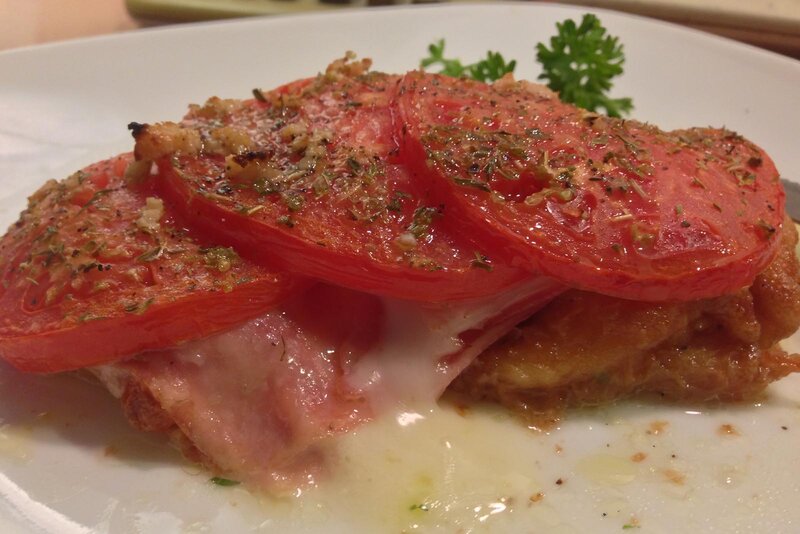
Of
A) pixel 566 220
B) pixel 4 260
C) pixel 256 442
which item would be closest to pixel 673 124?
pixel 566 220

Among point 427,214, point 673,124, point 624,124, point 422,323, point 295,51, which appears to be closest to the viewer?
point 427,214

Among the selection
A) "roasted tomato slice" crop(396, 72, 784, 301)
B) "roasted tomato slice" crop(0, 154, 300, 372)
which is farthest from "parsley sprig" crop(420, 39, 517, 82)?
"roasted tomato slice" crop(0, 154, 300, 372)

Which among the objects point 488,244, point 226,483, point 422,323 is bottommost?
point 226,483

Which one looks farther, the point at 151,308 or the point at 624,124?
the point at 624,124

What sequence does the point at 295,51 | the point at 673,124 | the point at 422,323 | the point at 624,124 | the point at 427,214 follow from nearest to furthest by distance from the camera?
the point at 427,214, the point at 422,323, the point at 624,124, the point at 673,124, the point at 295,51

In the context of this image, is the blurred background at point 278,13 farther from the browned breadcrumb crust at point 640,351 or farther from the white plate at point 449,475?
the browned breadcrumb crust at point 640,351

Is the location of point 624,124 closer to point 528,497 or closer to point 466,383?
point 466,383

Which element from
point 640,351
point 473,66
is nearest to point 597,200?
point 640,351
